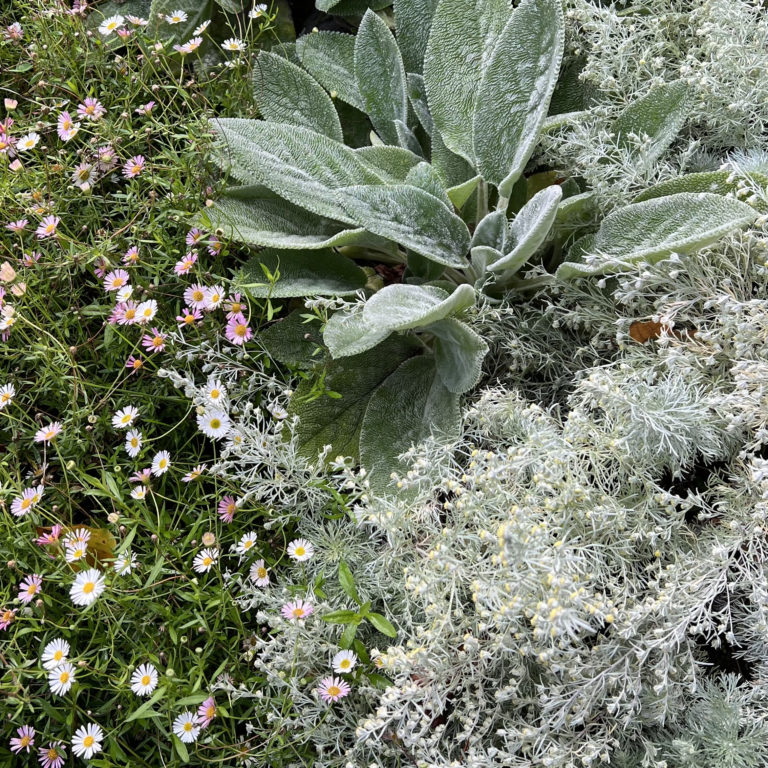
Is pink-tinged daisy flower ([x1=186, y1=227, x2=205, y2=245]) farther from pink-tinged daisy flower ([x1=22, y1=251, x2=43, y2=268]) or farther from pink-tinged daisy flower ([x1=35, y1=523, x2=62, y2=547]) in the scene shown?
pink-tinged daisy flower ([x1=35, y1=523, x2=62, y2=547])

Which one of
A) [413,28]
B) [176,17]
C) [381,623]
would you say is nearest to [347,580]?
[381,623]

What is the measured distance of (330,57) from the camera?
5.35 ft

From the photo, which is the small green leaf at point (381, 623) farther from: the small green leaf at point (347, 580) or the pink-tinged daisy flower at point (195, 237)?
the pink-tinged daisy flower at point (195, 237)

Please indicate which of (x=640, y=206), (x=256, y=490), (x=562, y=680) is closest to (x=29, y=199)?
(x=256, y=490)

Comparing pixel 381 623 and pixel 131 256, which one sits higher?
pixel 131 256

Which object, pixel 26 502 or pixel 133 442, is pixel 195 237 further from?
pixel 26 502

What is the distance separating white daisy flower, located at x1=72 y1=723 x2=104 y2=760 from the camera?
1129 millimetres

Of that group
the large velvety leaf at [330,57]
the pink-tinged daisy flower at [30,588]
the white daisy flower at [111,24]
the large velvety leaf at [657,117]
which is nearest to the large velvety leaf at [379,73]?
the large velvety leaf at [330,57]

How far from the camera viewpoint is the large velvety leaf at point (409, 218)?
1.23 m

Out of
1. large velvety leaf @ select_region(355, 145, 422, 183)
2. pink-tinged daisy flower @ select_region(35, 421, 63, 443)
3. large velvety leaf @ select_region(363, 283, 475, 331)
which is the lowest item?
pink-tinged daisy flower @ select_region(35, 421, 63, 443)

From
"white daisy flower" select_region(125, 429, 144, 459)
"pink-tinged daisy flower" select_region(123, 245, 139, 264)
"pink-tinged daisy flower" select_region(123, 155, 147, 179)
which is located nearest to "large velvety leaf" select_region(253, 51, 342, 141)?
"pink-tinged daisy flower" select_region(123, 155, 147, 179)

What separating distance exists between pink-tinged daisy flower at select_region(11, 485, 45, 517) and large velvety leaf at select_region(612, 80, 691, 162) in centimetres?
122

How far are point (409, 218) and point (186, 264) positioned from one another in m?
0.46

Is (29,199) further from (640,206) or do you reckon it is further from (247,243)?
(640,206)
